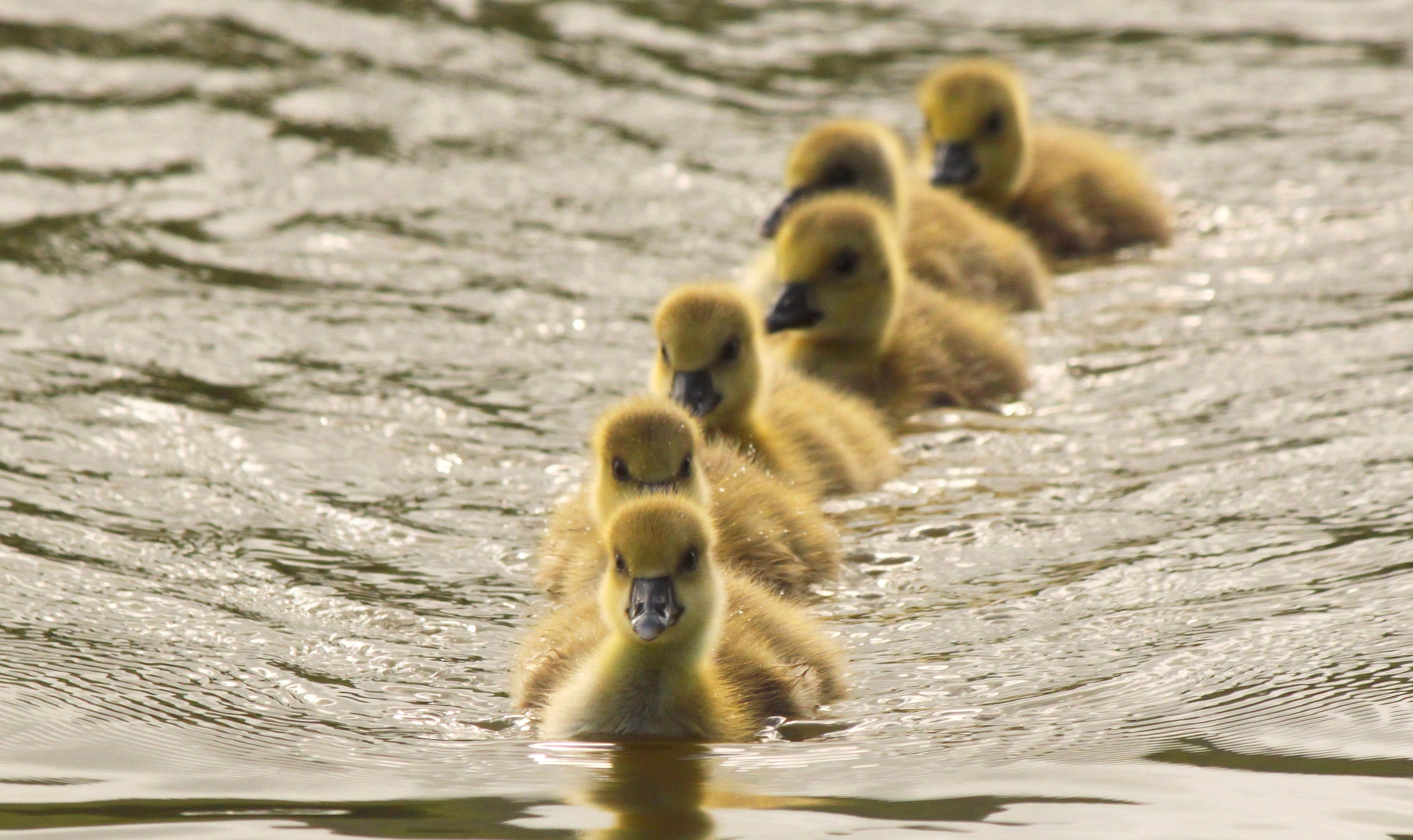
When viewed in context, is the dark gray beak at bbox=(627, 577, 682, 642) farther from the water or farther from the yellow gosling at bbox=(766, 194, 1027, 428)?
the yellow gosling at bbox=(766, 194, 1027, 428)

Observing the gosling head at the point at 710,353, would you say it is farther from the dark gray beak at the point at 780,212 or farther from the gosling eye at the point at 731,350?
the dark gray beak at the point at 780,212

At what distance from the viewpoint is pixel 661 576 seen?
15.0 ft

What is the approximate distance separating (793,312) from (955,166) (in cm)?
211

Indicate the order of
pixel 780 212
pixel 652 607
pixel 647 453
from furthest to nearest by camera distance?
pixel 780 212 → pixel 647 453 → pixel 652 607

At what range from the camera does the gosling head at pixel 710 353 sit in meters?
6.08

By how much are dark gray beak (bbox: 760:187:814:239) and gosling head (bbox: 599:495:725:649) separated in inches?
120

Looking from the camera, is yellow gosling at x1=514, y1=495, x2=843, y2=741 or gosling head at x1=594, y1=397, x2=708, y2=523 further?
gosling head at x1=594, y1=397, x2=708, y2=523

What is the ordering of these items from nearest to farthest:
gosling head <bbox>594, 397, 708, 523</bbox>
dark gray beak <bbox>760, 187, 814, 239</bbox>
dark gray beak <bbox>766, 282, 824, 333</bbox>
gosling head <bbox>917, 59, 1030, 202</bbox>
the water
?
the water
gosling head <bbox>594, 397, 708, 523</bbox>
dark gray beak <bbox>766, 282, 824, 333</bbox>
dark gray beak <bbox>760, 187, 814, 239</bbox>
gosling head <bbox>917, 59, 1030, 202</bbox>

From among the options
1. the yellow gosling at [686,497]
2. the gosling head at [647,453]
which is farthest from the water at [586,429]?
the gosling head at [647,453]

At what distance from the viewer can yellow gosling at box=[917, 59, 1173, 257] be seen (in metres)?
8.85

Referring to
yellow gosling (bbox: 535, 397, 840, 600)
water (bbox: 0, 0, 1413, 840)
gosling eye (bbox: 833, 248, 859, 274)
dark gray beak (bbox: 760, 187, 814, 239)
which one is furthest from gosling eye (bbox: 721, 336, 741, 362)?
dark gray beak (bbox: 760, 187, 814, 239)

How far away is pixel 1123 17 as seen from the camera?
12.0m

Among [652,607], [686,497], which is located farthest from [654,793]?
[686,497]

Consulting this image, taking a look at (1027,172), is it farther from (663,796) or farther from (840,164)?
(663,796)
